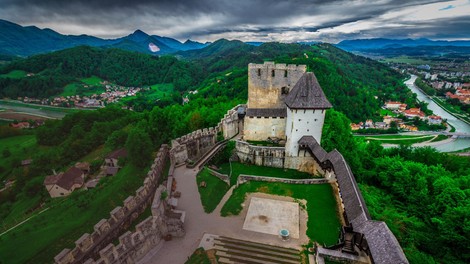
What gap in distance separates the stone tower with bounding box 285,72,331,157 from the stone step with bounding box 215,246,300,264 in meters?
15.0

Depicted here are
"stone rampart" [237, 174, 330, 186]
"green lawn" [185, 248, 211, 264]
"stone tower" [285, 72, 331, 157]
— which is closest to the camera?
"green lawn" [185, 248, 211, 264]

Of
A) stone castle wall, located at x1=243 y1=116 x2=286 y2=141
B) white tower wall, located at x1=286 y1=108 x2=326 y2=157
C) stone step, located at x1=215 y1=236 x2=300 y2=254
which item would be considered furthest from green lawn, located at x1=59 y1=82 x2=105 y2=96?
stone step, located at x1=215 y1=236 x2=300 y2=254

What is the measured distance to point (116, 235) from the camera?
19.2m

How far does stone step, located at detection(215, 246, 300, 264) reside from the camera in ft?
54.3

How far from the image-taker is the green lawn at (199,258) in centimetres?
1627

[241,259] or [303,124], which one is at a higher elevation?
[303,124]

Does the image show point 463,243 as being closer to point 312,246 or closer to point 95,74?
point 312,246

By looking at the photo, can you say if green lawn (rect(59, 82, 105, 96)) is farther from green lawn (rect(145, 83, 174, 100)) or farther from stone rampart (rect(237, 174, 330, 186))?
stone rampart (rect(237, 174, 330, 186))

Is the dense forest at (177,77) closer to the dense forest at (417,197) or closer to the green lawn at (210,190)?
the dense forest at (417,197)

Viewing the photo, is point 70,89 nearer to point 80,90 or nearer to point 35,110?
point 80,90

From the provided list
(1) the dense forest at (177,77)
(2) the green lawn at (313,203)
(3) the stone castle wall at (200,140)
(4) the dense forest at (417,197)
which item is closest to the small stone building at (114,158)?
(3) the stone castle wall at (200,140)

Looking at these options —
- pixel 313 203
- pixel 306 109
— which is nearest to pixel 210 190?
pixel 313 203

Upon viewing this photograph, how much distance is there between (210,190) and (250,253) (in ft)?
28.1

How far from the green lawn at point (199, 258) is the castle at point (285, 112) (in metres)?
16.5
